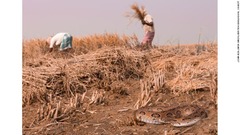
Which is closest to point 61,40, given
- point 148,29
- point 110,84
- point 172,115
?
point 110,84

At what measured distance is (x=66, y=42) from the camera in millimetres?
9039

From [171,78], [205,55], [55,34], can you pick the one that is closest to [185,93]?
[171,78]

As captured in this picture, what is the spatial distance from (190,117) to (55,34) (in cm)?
243

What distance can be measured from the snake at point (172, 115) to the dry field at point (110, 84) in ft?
0.26

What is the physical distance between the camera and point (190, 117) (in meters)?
8.23

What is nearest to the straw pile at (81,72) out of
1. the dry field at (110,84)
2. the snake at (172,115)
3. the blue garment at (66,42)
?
the dry field at (110,84)

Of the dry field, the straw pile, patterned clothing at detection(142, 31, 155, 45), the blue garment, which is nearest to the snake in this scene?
the dry field

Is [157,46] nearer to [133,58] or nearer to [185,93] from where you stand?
[133,58]

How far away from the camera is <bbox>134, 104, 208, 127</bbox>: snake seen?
26.7 ft

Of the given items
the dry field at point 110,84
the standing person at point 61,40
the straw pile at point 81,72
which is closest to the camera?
the dry field at point 110,84

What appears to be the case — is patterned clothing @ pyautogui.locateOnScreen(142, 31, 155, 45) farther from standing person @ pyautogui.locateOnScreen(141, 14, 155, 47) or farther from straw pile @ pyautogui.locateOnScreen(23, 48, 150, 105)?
straw pile @ pyautogui.locateOnScreen(23, 48, 150, 105)

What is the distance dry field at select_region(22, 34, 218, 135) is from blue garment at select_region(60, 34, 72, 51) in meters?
0.08

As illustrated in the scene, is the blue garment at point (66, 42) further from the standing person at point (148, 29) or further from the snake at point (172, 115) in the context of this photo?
the snake at point (172, 115)

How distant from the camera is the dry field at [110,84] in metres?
8.11
